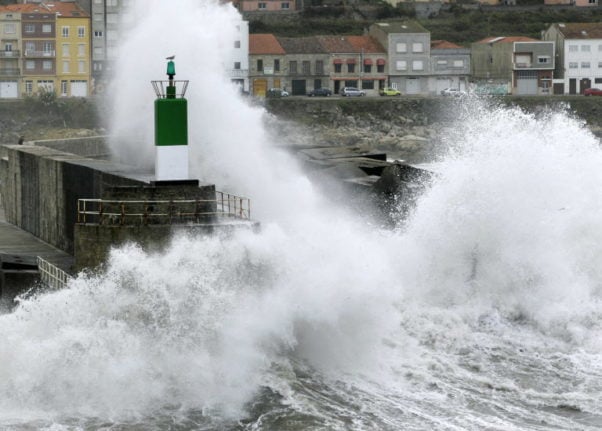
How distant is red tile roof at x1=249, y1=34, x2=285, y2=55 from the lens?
66625 mm

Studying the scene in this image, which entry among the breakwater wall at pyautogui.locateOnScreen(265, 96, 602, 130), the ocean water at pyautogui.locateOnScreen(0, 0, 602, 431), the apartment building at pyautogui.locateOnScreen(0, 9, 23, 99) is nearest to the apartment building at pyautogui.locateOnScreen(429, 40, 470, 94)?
the breakwater wall at pyautogui.locateOnScreen(265, 96, 602, 130)

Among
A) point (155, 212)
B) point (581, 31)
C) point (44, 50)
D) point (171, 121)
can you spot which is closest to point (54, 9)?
point (44, 50)

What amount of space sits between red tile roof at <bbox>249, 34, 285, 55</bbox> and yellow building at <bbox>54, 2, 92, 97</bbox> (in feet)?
28.6

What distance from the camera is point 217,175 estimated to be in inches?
899

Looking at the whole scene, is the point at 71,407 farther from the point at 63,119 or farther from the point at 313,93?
the point at 313,93

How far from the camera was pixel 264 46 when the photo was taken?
67.2 meters

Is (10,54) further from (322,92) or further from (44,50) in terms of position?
(322,92)

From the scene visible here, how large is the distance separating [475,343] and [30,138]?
39595mm

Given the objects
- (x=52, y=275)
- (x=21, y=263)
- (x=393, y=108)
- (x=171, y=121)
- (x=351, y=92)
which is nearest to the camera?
(x=171, y=121)

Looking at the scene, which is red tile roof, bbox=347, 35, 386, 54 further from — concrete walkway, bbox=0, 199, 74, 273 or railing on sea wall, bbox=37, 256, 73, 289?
railing on sea wall, bbox=37, 256, 73, 289

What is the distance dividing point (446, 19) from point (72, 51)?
96.7 ft

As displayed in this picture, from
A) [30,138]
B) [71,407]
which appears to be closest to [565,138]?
[71,407]

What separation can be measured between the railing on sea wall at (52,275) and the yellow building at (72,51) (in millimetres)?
46720

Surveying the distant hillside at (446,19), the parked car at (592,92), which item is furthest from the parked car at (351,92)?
the distant hillside at (446,19)
